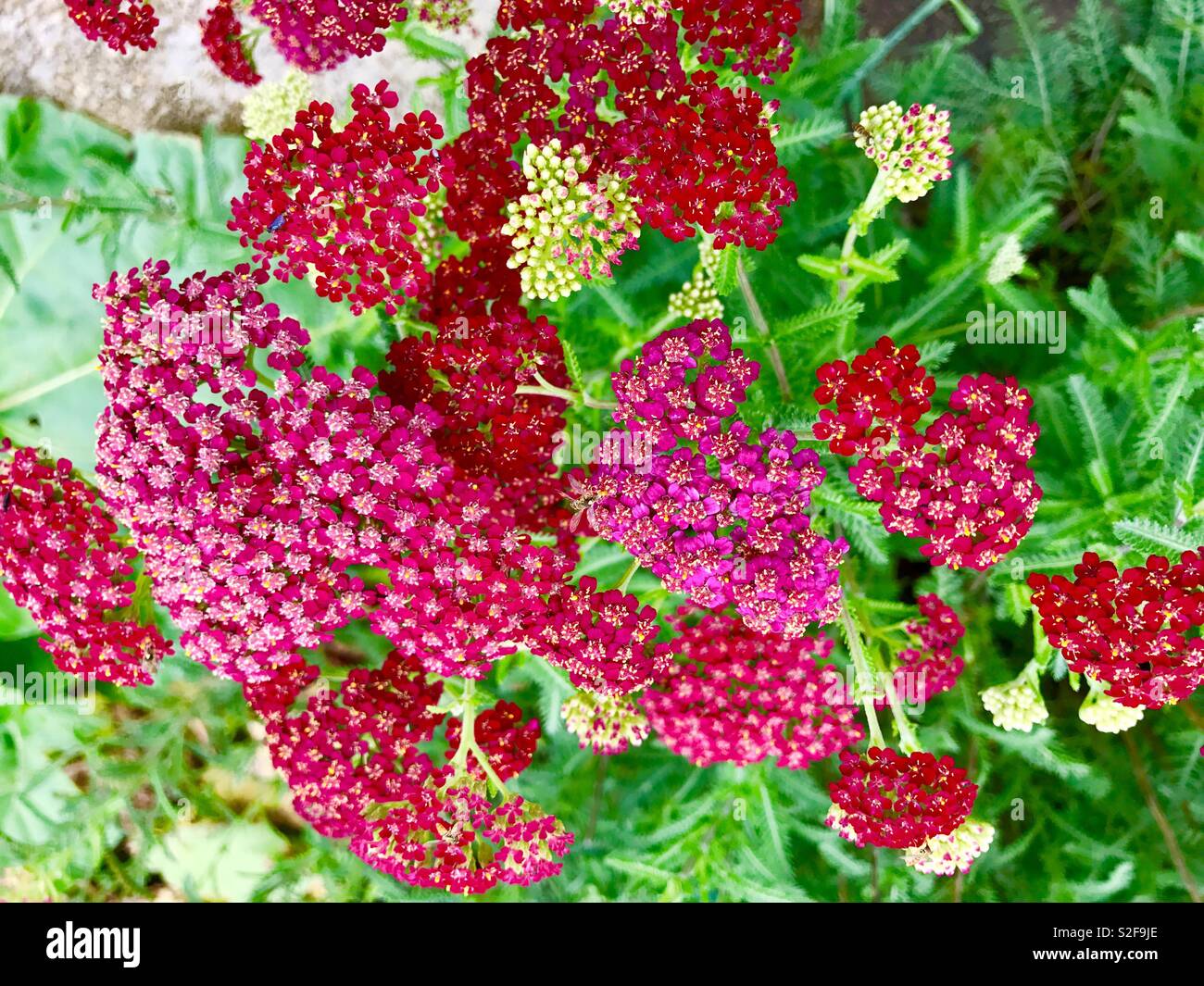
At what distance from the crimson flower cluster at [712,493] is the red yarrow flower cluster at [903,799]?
0.43m

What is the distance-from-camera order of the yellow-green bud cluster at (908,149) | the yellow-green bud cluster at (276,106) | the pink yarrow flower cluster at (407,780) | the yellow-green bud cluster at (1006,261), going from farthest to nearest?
the yellow-green bud cluster at (276,106) < the yellow-green bud cluster at (1006,261) < the pink yarrow flower cluster at (407,780) < the yellow-green bud cluster at (908,149)

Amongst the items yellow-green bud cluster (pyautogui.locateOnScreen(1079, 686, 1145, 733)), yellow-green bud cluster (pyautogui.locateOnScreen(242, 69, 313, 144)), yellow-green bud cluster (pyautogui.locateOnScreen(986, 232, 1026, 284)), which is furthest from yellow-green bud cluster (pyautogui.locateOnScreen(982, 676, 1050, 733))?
yellow-green bud cluster (pyautogui.locateOnScreen(242, 69, 313, 144))

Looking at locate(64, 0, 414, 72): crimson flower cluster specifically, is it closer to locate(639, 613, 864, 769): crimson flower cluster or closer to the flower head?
locate(639, 613, 864, 769): crimson flower cluster

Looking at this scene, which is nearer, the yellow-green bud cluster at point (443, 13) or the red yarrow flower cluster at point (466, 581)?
the red yarrow flower cluster at point (466, 581)

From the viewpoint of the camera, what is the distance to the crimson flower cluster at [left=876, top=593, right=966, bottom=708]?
2.13 meters

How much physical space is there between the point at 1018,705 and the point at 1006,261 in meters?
1.10

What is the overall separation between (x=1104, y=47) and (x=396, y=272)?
257 cm

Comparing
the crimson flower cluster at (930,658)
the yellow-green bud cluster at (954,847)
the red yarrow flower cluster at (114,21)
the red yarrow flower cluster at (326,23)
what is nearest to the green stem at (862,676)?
the crimson flower cluster at (930,658)

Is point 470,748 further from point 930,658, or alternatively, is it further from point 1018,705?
point 1018,705

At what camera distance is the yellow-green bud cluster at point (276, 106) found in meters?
2.47

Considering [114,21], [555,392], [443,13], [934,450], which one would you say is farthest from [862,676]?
[114,21]

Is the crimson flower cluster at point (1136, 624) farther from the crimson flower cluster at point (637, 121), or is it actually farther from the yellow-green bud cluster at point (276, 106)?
the yellow-green bud cluster at point (276, 106)
